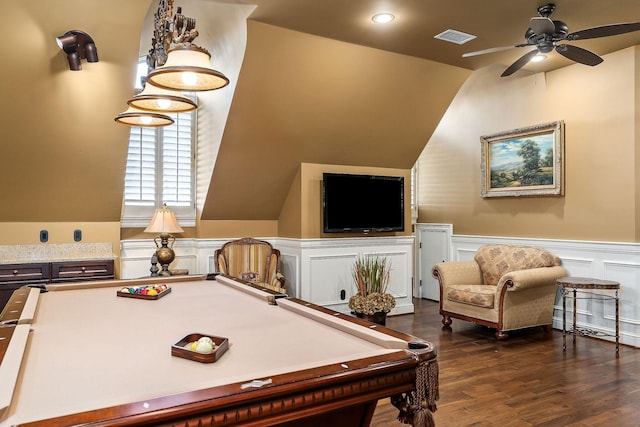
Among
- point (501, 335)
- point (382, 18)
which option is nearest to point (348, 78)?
point (382, 18)

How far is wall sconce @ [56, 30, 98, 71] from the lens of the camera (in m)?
3.56

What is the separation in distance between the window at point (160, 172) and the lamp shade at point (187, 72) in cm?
305

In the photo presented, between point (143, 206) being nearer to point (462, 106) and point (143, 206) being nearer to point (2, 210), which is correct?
point (2, 210)

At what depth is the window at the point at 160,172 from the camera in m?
5.21

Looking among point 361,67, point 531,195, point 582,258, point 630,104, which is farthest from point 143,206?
point 630,104

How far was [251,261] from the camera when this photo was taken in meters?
5.44

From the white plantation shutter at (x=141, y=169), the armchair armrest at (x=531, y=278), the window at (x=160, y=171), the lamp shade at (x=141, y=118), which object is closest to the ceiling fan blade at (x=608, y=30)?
the armchair armrest at (x=531, y=278)

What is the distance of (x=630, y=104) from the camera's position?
4621 mm

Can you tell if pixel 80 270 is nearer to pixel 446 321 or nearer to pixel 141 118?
pixel 141 118

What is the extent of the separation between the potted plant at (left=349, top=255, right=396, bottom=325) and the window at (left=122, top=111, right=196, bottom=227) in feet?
6.97

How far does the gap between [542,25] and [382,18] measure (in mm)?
1241

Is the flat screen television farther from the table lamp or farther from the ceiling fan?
the ceiling fan

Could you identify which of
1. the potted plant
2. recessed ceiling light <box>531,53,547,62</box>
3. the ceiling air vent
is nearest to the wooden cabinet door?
the potted plant

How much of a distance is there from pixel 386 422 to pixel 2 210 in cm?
414
